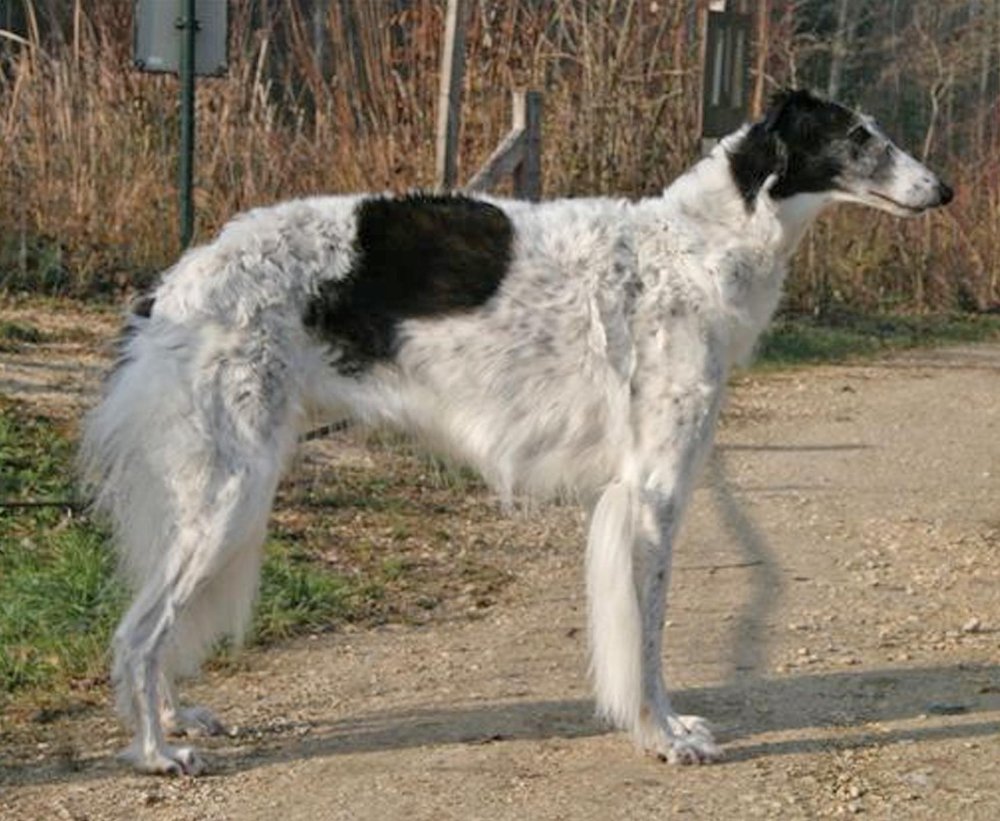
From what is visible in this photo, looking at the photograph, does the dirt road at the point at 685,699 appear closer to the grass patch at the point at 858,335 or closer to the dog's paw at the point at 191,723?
the dog's paw at the point at 191,723

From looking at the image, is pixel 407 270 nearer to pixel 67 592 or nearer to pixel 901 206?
pixel 901 206

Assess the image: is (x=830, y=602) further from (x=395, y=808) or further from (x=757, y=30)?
(x=757, y=30)

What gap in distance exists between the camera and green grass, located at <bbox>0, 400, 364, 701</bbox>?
6.25 m

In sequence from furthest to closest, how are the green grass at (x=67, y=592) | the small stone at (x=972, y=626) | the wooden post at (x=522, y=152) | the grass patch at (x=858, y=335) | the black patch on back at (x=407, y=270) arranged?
the grass patch at (x=858, y=335), the wooden post at (x=522, y=152), the small stone at (x=972, y=626), the green grass at (x=67, y=592), the black patch on back at (x=407, y=270)

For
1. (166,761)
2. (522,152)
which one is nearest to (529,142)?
(522,152)

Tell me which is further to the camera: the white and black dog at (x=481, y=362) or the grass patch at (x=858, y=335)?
the grass patch at (x=858, y=335)

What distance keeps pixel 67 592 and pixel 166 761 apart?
1688mm

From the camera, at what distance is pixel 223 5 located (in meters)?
10.4

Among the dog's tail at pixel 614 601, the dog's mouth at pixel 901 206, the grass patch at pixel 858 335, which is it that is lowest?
the grass patch at pixel 858 335

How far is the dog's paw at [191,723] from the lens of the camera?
5.66m

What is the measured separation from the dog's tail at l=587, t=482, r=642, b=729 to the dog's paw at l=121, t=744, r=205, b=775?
1146 mm

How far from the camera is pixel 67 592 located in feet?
22.5

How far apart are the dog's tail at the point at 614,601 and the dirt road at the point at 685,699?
0.20 metres

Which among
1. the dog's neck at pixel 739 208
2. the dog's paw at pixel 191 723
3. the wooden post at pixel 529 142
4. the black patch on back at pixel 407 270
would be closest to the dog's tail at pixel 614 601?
the black patch on back at pixel 407 270
